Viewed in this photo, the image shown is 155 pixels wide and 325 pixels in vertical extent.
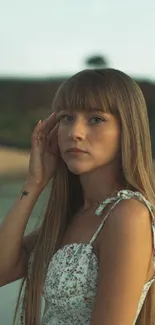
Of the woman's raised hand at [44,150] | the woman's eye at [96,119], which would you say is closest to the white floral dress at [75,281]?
the woman's eye at [96,119]

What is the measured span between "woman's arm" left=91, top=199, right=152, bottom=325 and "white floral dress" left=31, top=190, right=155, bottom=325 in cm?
4

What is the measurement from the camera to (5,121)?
67.9ft

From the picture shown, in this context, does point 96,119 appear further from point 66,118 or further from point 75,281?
point 75,281

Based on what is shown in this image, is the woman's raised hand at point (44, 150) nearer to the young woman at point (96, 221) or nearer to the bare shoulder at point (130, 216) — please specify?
the young woman at point (96, 221)

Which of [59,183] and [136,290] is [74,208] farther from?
[136,290]

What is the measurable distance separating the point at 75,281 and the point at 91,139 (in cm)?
28

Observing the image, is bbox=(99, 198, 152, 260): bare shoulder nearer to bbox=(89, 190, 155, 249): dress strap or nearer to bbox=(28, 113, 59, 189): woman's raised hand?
bbox=(89, 190, 155, 249): dress strap

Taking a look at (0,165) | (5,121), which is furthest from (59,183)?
(5,121)

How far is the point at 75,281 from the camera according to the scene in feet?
4.53

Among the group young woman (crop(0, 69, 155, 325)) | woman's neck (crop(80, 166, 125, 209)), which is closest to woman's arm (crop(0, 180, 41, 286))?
young woman (crop(0, 69, 155, 325))

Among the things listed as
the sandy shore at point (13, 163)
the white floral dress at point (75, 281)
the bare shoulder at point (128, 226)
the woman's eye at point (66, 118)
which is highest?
the woman's eye at point (66, 118)

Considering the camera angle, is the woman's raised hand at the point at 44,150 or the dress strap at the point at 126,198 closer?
the dress strap at the point at 126,198

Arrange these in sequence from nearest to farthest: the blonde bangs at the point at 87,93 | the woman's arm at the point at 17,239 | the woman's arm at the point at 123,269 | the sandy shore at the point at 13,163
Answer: the woman's arm at the point at 123,269, the blonde bangs at the point at 87,93, the woman's arm at the point at 17,239, the sandy shore at the point at 13,163

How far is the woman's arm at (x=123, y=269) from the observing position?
1306mm
